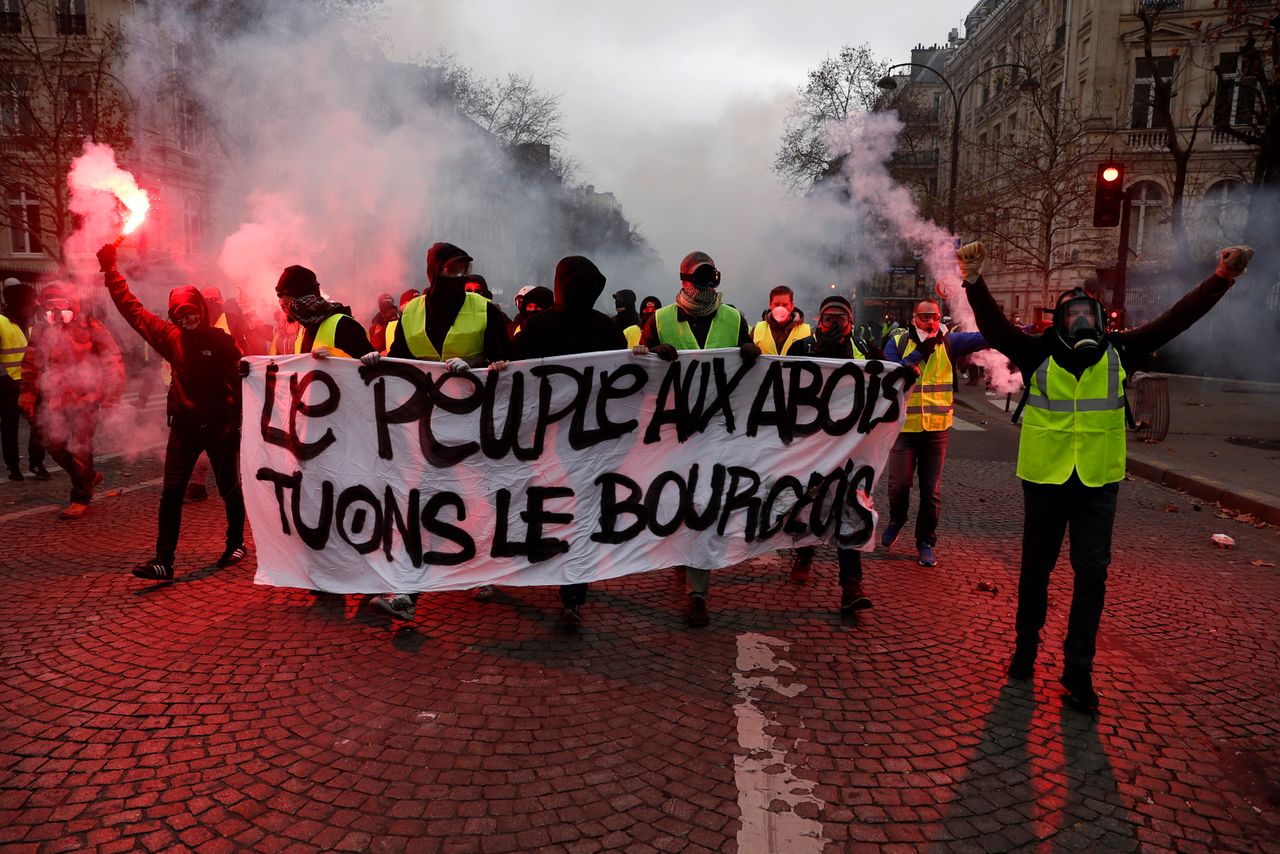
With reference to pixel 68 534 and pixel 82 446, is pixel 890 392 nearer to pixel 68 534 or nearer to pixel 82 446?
pixel 68 534

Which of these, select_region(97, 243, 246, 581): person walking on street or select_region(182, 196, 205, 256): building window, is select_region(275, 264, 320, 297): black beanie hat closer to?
select_region(97, 243, 246, 581): person walking on street

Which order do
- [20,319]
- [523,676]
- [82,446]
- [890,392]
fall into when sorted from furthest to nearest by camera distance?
1. [20,319]
2. [82,446]
3. [890,392]
4. [523,676]

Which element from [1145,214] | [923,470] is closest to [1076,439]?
[923,470]

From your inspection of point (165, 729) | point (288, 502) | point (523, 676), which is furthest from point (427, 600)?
point (165, 729)

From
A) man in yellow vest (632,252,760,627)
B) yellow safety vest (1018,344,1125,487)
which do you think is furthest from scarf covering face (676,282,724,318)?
yellow safety vest (1018,344,1125,487)

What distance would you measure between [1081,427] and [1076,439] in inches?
2.3

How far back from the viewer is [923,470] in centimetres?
591

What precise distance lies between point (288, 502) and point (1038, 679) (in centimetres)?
397

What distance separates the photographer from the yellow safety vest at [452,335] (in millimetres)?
4773

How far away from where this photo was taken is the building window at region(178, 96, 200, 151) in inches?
558

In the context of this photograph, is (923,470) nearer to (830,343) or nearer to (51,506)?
(830,343)

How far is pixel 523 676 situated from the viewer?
376cm

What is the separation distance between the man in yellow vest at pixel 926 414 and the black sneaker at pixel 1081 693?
6.85 ft

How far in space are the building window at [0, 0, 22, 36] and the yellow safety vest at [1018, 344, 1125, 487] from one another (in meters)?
20.5
